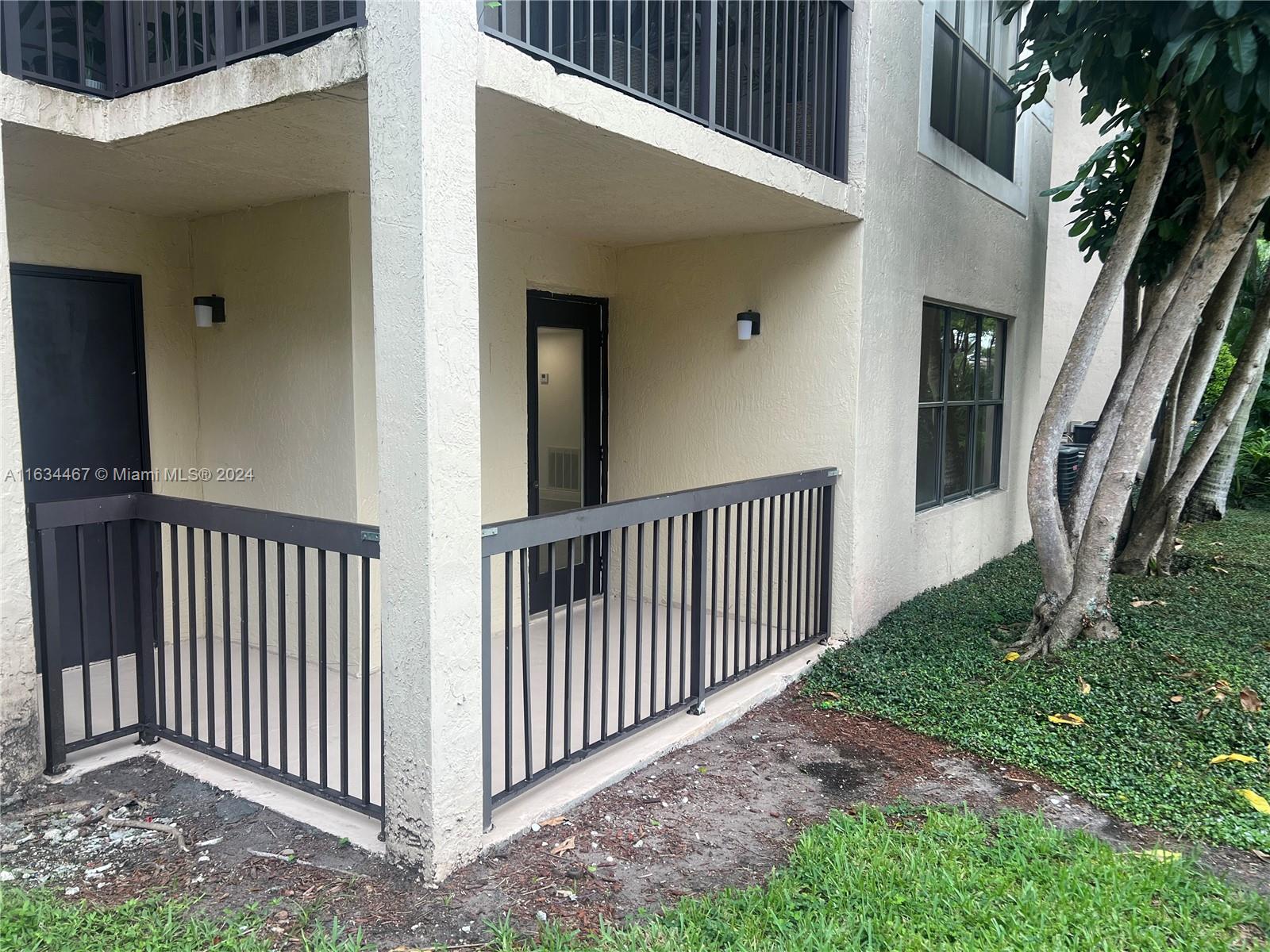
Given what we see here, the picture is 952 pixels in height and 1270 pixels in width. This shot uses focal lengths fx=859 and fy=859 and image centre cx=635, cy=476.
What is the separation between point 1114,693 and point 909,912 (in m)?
2.42

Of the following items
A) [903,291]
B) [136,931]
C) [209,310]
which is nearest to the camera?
[136,931]

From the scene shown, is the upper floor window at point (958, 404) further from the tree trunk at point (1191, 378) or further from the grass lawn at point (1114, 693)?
the tree trunk at point (1191, 378)

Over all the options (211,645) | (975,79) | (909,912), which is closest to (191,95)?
(211,645)

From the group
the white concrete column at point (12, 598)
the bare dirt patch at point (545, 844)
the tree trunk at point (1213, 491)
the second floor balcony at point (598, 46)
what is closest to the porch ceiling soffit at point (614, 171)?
the second floor balcony at point (598, 46)

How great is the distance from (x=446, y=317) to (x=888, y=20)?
410 centimetres

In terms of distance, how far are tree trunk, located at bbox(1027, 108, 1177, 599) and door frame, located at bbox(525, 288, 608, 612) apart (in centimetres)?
281

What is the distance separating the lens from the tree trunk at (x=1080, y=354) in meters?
4.82

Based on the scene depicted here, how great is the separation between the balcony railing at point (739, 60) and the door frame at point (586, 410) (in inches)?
64.4

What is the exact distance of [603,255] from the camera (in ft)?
20.3

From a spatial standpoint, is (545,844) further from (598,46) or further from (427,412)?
(598,46)

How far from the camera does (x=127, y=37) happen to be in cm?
372

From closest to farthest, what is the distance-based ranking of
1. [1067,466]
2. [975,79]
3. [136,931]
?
[136,931], [975,79], [1067,466]

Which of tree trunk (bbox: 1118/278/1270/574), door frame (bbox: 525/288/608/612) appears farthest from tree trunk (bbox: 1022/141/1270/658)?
door frame (bbox: 525/288/608/612)

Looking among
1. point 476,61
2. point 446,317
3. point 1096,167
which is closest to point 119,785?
point 446,317
